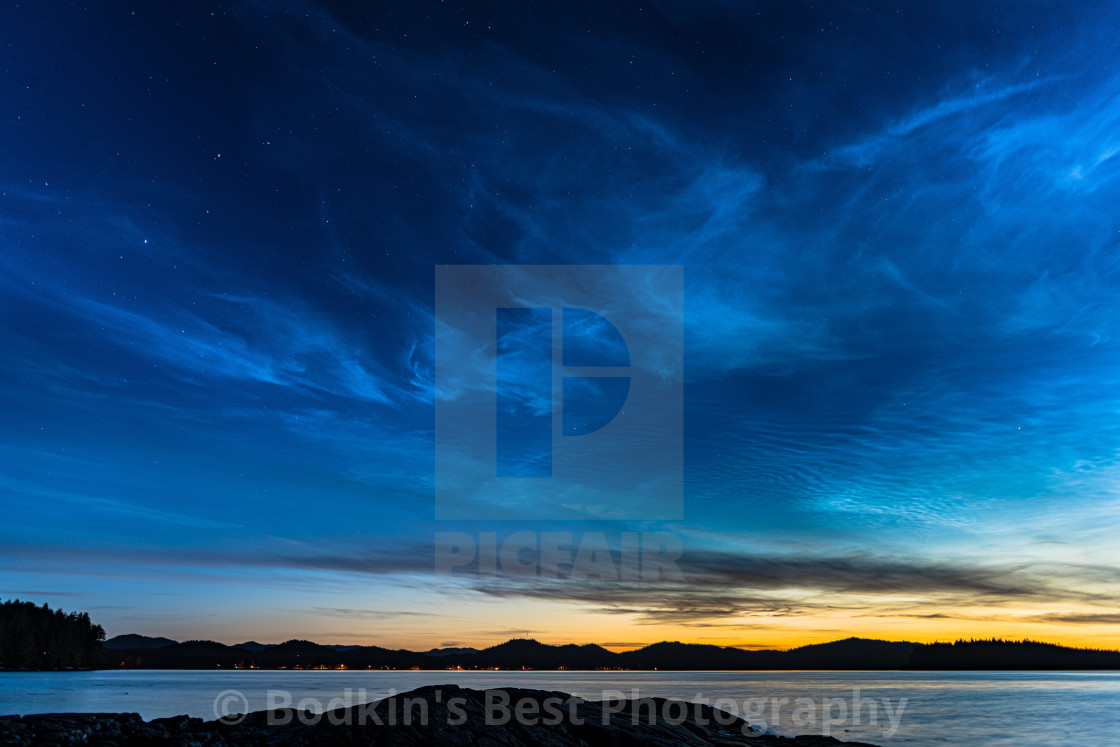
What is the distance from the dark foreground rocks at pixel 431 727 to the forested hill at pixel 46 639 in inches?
6552

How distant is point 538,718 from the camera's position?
72.2ft

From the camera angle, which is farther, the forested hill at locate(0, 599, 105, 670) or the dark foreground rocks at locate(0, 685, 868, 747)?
the forested hill at locate(0, 599, 105, 670)

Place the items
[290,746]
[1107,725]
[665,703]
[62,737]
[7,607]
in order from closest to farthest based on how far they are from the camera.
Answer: [290,746] → [62,737] → [665,703] → [1107,725] → [7,607]

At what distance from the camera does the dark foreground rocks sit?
63.6ft

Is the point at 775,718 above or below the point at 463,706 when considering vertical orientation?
below

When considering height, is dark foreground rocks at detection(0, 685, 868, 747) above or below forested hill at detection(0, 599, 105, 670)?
above

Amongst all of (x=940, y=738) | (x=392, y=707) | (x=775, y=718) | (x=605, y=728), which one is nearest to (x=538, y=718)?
(x=605, y=728)

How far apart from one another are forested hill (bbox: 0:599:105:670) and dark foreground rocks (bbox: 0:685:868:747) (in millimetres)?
166427

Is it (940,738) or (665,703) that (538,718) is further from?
(940,738)

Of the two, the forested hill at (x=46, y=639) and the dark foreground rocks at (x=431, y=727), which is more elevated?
the dark foreground rocks at (x=431, y=727)

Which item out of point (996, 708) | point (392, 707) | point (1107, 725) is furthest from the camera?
point (996, 708)

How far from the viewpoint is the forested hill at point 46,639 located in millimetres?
150375

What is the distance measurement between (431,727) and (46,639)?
198m

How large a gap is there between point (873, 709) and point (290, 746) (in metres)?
109
